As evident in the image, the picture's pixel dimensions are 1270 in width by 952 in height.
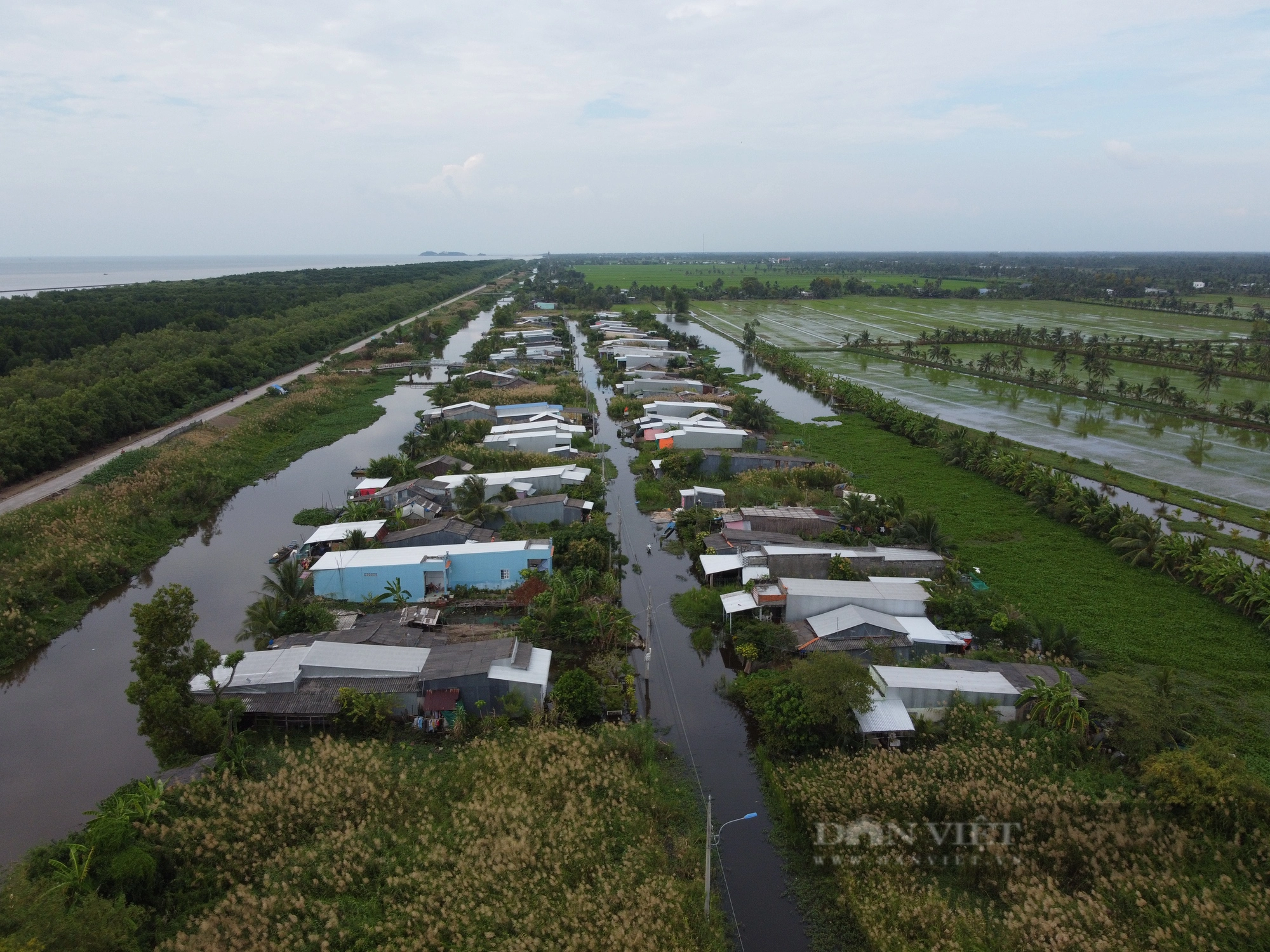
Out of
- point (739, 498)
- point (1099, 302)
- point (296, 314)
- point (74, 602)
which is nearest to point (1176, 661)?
point (739, 498)

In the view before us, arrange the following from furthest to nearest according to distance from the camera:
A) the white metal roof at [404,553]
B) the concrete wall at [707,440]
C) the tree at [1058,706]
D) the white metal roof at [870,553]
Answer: the concrete wall at [707,440]
the white metal roof at [870,553]
the white metal roof at [404,553]
the tree at [1058,706]

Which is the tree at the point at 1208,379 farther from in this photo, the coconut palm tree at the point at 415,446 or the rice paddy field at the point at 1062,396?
the coconut palm tree at the point at 415,446

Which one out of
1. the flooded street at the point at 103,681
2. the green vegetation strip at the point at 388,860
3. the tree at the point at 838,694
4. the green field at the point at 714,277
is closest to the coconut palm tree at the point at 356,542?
the flooded street at the point at 103,681

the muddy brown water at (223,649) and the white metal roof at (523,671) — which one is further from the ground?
the white metal roof at (523,671)

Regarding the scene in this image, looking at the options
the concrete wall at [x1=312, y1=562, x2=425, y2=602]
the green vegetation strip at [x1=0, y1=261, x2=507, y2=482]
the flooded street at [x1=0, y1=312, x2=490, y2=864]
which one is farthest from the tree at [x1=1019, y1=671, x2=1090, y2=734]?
the green vegetation strip at [x1=0, y1=261, x2=507, y2=482]

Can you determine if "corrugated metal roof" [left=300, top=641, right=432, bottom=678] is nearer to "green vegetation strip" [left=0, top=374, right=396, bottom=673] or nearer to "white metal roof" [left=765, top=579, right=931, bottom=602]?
"green vegetation strip" [left=0, top=374, right=396, bottom=673]

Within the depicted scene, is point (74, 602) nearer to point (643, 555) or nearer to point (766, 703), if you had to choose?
point (643, 555)
